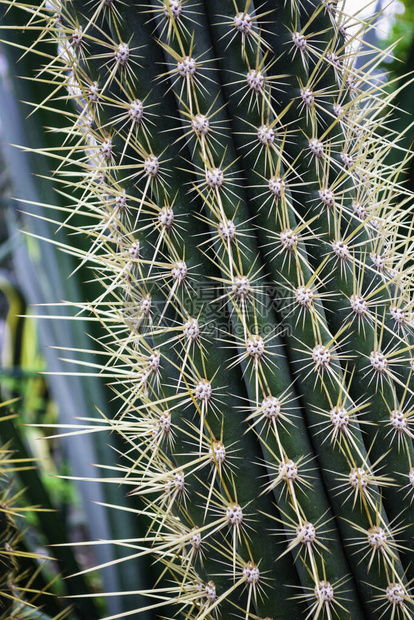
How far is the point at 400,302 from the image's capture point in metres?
0.72

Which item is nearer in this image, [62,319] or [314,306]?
[314,306]

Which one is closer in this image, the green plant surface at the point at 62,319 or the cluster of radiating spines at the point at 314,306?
the cluster of radiating spines at the point at 314,306

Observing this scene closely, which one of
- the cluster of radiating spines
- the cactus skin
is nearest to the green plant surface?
the cactus skin

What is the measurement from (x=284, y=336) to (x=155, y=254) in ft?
0.62

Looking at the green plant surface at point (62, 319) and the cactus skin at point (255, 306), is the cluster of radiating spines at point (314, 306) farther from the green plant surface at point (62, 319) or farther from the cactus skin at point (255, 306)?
the green plant surface at point (62, 319)

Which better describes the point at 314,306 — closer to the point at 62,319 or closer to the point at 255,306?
the point at 255,306

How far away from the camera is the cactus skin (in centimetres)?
64

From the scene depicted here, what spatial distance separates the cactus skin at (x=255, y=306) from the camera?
643 mm

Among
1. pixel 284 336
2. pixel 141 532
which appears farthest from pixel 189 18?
pixel 141 532

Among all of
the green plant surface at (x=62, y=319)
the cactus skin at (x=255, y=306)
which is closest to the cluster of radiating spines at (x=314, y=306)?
the cactus skin at (x=255, y=306)

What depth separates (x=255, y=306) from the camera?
645 mm

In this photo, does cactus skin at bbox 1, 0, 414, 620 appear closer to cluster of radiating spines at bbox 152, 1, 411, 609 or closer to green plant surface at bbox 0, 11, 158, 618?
cluster of radiating spines at bbox 152, 1, 411, 609

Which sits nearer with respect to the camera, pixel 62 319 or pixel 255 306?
pixel 255 306

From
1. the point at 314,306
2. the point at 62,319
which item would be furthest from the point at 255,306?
the point at 62,319
